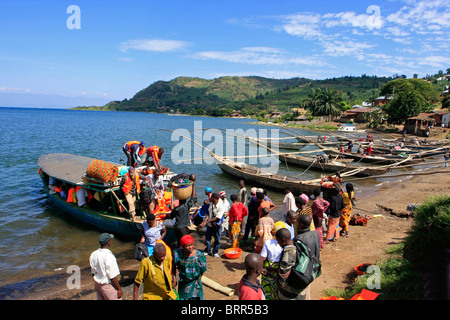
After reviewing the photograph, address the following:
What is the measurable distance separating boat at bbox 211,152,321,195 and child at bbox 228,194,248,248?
20.8 feet

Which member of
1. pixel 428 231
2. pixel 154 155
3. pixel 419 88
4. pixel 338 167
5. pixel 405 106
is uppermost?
pixel 419 88

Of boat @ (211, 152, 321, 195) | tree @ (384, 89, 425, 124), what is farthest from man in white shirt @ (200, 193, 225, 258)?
tree @ (384, 89, 425, 124)

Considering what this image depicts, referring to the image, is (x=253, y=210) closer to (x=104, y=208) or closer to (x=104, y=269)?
(x=104, y=269)

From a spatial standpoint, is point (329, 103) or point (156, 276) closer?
point (156, 276)

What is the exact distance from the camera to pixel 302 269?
138 inches

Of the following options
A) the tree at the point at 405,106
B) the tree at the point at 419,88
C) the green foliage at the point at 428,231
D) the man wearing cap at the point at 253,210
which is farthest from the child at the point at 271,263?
the tree at the point at 419,88

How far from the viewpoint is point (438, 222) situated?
4234 mm

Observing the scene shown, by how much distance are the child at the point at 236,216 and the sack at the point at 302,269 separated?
315 cm

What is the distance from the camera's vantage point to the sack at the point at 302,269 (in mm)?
3514

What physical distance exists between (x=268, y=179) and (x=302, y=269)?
12.4 meters

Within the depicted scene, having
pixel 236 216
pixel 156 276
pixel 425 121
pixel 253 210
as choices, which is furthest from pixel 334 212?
pixel 425 121

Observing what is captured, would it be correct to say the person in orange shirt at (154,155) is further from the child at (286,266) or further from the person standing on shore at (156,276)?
the child at (286,266)
